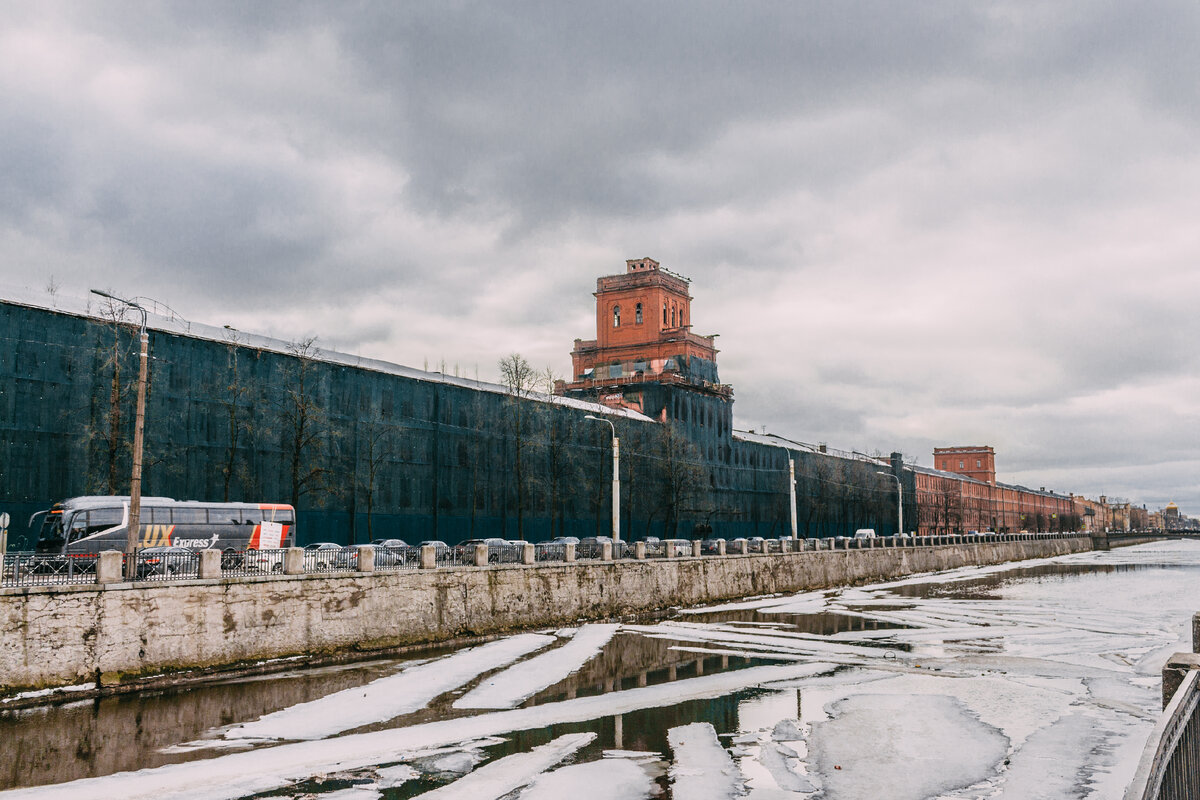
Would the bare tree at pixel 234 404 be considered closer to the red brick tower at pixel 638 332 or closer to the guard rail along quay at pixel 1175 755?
the guard rail along quay at pixel 1175 755

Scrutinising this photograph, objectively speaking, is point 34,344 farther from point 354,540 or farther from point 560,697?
Result: point 560,697

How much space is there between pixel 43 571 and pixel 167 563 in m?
3.41

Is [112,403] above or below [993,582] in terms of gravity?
above

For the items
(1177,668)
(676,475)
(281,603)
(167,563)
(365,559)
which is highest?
(676,475)

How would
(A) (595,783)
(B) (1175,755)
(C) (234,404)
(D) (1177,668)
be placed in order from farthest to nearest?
(C) (234,404), (A) (595,783), (D) (1177,668), (B) (1175,755)

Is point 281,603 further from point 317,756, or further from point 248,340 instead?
point 248,340

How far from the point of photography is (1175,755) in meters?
7.07

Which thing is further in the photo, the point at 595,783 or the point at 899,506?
the point at 899,506

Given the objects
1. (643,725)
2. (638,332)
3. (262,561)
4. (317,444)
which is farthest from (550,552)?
(638,332)

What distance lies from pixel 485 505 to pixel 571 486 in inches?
331

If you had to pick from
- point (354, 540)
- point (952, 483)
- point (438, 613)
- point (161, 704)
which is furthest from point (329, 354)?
point (952, 483)

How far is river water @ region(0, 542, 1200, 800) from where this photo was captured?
15211 millimetres

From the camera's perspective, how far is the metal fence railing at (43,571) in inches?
909

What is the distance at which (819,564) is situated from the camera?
204 feet
